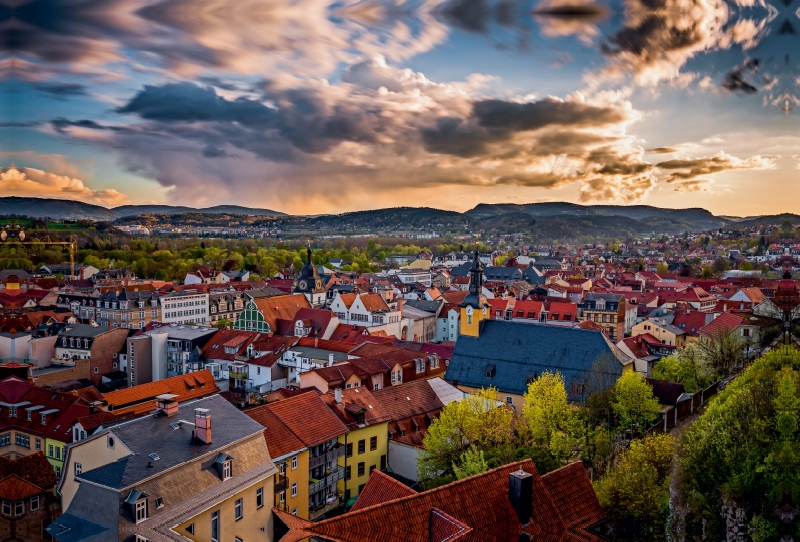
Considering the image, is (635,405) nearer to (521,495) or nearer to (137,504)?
(521,495)

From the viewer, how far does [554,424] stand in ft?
91.8

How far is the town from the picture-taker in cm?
1858

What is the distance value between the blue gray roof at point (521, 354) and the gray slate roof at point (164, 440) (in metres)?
20.5

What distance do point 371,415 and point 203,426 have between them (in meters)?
12.1

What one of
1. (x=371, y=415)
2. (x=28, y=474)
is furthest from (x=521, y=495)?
(x=28, y=474)

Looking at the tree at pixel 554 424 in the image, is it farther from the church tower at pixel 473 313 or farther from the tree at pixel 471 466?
the church tower at pixel 473 313

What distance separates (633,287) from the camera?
329 feet

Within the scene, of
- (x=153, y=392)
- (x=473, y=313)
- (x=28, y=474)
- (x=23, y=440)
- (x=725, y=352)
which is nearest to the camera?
(x=28, y=474)

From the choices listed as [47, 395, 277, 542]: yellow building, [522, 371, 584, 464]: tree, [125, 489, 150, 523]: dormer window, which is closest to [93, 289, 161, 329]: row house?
[47, 395, 277, 542]: yellow building

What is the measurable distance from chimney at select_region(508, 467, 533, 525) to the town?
6cm

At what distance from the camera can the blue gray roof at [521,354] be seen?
38.1 m

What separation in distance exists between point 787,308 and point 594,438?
71.9ft

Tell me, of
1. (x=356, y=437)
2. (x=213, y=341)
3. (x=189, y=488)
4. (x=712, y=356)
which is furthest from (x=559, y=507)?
(x=213, y=341)

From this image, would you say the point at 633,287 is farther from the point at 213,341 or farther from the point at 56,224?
the point at 56,224
